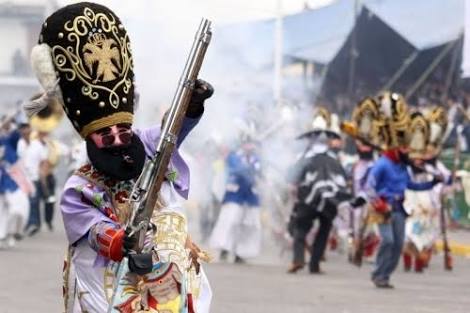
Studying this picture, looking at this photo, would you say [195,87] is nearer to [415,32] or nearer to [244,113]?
[244,113]

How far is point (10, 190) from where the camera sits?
19.7 metres

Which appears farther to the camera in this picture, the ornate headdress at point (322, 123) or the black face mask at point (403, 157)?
the ornate headdress at point (322, 123)

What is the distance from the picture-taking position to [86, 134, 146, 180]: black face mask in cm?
586

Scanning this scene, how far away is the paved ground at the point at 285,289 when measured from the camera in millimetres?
12500

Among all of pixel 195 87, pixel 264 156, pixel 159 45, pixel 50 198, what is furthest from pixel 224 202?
pixel 195 87

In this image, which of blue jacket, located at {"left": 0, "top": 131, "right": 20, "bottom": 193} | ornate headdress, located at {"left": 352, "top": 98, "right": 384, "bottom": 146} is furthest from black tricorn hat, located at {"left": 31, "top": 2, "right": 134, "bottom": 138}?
blue jacket, located at {"left": 0, "top": 131, "right": 20, "bottom": 193}

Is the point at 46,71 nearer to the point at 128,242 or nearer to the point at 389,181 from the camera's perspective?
the point at 128,242

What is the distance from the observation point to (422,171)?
1630 centimetres

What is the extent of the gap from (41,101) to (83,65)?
0.25m

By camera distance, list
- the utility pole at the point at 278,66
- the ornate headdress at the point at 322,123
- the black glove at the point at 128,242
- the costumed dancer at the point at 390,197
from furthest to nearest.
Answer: the utility pole at the point at 278,66 → the ornate headdress at the point at 322,123 → the costumed dancer at the point at 390,197 → the black glove at the point at 128,242

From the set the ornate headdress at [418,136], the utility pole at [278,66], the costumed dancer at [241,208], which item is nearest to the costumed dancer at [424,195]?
the ornate headdress at [418,136]

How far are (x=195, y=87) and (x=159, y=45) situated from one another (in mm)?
3099

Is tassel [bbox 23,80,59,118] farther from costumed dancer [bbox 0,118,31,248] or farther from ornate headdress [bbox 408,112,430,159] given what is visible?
costumed dancer [bbox 0,118,31,248]

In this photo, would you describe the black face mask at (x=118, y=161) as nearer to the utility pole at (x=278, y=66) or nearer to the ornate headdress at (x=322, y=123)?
the ornate headdress at (x=322, y=123)
